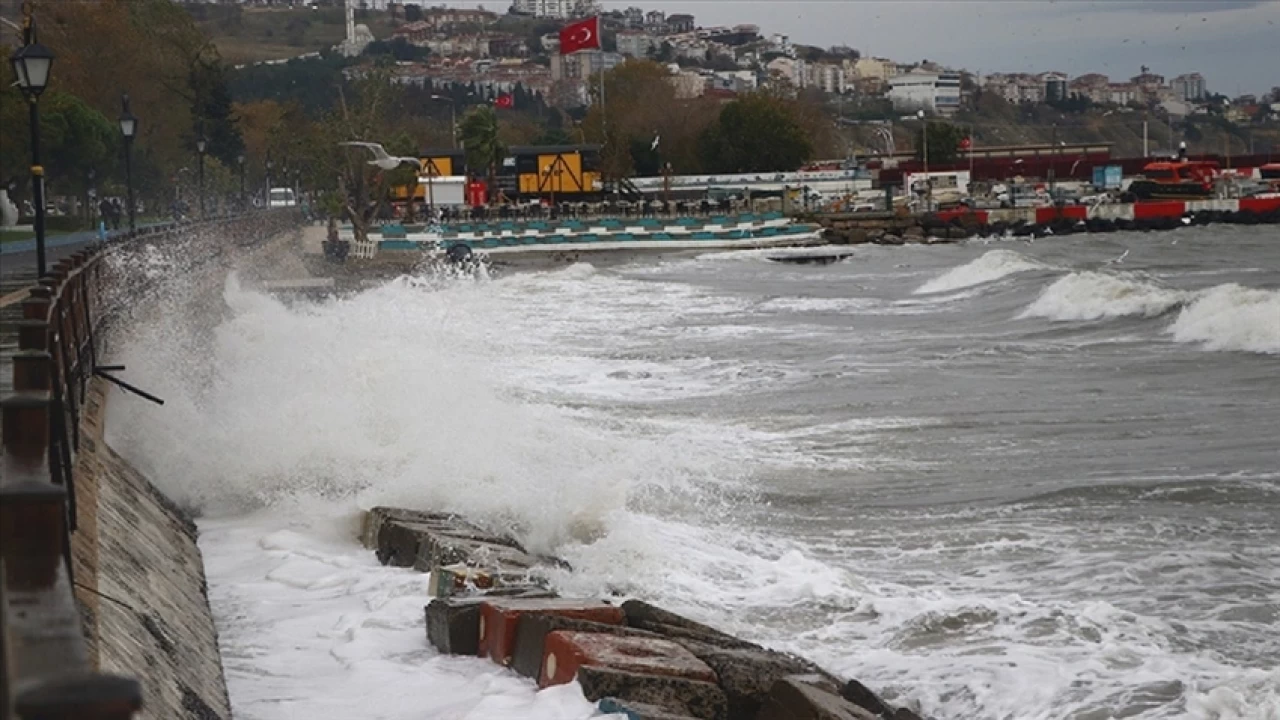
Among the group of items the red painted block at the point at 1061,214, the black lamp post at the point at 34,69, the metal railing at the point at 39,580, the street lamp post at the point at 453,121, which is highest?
the street lamp post at the point at 453,121

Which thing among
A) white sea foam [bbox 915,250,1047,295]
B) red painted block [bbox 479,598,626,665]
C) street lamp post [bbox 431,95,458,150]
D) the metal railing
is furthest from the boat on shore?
the metal railing

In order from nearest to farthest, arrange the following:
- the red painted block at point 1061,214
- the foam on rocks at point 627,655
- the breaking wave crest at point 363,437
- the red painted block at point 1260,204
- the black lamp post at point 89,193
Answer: the foam on rocks at point 627,655
the breaking wave crest at point 363,437
the black lamp post at point 89,193
the red painted block at point 1260,204
the red painted block at point 1061,214

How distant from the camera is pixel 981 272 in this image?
4875 cm

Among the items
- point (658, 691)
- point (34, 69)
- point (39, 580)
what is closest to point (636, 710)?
point (658, 691)

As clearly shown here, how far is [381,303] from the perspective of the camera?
106ft

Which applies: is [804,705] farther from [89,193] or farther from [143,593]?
[89,193]

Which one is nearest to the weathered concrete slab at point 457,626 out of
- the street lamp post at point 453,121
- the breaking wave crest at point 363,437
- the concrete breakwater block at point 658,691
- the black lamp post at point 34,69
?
the concrete breakwater block at point 658,691

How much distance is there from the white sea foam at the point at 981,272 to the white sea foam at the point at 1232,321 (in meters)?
15.8

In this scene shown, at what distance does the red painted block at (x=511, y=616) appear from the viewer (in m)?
8.27

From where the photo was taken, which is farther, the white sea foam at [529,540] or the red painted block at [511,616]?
the red painted block at [511,616]

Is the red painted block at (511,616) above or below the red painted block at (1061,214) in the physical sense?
below

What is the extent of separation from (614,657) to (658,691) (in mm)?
282

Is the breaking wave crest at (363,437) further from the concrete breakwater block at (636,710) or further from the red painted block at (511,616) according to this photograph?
the concrete breakwater block at (636,710)

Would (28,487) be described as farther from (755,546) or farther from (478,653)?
(755,546)
